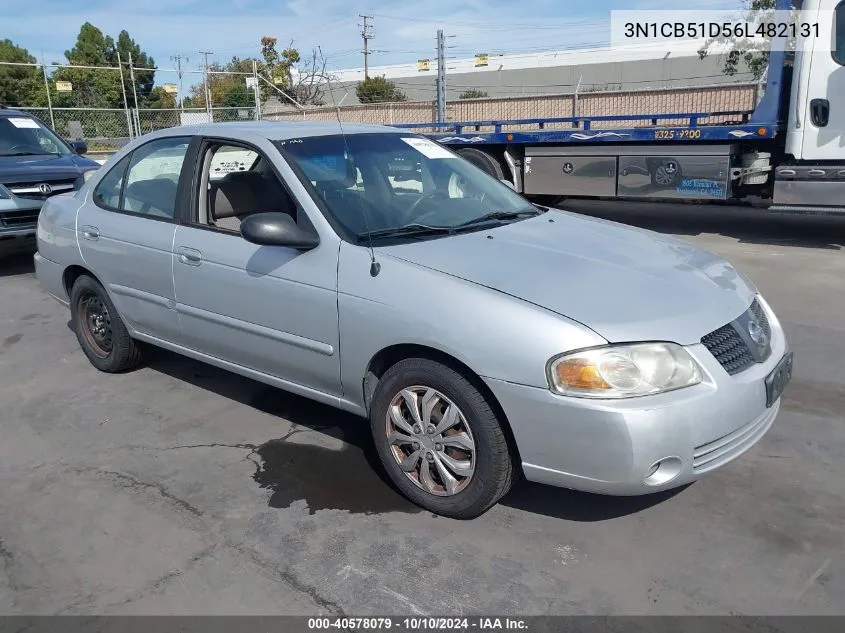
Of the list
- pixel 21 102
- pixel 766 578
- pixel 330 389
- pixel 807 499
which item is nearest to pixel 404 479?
pixel 330 389

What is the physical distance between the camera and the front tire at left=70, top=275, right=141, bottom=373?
4988 millimetres

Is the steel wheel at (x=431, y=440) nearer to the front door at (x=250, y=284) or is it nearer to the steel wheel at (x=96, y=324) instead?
the front door at (x=250, y=284)

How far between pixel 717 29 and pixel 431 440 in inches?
509

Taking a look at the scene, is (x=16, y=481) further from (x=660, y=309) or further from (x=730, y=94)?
(x=730, y=94)

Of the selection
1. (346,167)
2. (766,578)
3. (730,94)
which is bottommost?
(766,578)

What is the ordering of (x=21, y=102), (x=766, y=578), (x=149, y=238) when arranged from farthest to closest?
(x=21, y=102)
(x=149, y=238)
(x=766, y=578)

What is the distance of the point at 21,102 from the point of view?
42594 millimetres

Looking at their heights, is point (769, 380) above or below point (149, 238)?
below

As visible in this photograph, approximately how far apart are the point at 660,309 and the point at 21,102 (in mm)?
48068

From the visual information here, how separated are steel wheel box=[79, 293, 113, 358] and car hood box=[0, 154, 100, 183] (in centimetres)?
440

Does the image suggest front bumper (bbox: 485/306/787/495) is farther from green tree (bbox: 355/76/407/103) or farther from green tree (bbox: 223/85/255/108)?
green tree (bbox: 355/76/407/103)

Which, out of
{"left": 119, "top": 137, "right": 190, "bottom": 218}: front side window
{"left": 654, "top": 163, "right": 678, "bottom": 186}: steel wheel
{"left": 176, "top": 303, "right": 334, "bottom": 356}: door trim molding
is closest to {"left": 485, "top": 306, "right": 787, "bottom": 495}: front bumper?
{"left": 176, "top": 303, "right": 334, "bottom": 356}: door trim molding

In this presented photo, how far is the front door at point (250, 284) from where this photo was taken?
11.6 ft

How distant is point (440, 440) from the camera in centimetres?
318
